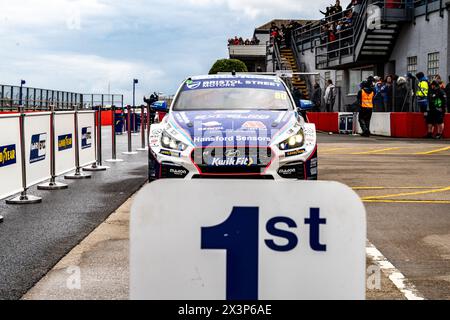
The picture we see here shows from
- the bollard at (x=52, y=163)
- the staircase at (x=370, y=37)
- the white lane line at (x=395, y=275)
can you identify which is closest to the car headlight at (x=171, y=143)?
the white lane line at (x=395, y=275)

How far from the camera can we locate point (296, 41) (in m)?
55.8

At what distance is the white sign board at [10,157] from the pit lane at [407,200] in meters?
4.53

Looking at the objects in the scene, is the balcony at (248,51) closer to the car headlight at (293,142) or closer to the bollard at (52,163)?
the bollard at (52,163)

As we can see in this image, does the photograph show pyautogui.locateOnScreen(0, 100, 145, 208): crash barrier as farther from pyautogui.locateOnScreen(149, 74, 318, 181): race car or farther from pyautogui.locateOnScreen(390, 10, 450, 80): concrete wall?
pyautogui.locateOnScreen(390, 10, 450, 80): concrete wall

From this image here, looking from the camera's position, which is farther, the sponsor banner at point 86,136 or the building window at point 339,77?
the building window at point 339,77

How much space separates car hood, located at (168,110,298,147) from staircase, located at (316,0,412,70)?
2567 cm

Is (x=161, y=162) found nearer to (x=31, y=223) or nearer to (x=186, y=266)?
(x=31, y=223)

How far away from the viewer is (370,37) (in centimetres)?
3681

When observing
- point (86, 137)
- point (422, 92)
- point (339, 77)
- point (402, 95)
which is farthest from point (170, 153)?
point (339, 77)

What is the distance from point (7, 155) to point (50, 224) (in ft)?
5.15

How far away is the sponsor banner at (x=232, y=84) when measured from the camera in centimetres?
1158

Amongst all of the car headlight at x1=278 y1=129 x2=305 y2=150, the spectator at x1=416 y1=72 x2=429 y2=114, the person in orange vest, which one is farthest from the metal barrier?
the spectator at x1=416 y1=72 x2=429 y2=114
